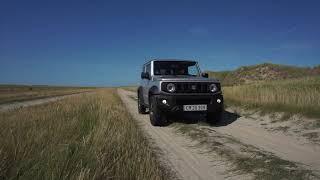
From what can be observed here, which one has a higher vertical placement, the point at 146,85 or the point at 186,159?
the point at 146,85

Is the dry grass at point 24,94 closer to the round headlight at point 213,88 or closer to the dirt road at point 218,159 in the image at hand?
the round headlight at point 213,88

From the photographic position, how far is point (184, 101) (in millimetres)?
12227

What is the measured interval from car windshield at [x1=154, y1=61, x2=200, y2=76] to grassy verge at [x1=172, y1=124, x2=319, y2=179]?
439 centimetres

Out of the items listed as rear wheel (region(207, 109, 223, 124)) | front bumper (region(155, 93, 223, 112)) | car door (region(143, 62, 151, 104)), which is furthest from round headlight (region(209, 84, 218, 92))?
car door (region(143, 62, 151, 104))

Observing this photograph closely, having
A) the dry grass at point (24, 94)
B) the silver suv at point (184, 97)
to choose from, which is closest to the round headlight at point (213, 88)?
the silver suv at point (184, 97)

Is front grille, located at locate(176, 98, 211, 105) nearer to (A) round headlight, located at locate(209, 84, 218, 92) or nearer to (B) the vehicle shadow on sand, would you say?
(A) round headlight, located at locate(209, 84, 218, 92)

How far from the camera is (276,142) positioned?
31.1 ft

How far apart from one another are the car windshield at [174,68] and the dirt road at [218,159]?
2347 millimetres

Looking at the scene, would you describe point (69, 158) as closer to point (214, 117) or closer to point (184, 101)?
point (184, 101)

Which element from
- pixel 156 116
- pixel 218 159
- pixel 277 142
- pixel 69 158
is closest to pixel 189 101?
pixel 156 116

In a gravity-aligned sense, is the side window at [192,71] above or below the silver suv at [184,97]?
above

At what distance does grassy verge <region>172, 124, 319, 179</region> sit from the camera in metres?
6.10

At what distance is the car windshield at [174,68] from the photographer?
14.5 metres

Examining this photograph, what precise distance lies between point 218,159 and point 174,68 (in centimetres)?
730
